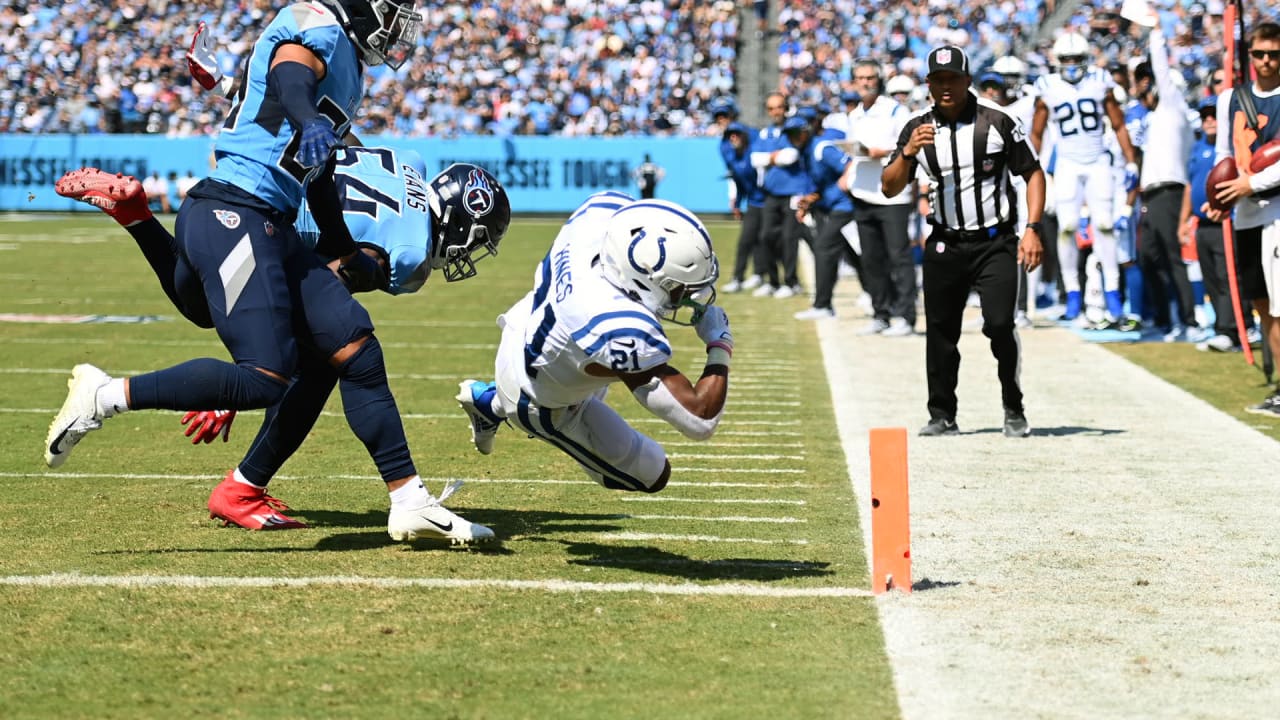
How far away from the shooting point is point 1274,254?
328 inches

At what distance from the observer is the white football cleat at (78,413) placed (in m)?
4.91

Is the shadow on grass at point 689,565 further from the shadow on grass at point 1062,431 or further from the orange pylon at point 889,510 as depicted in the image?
the shadow on grass at point 1062,431

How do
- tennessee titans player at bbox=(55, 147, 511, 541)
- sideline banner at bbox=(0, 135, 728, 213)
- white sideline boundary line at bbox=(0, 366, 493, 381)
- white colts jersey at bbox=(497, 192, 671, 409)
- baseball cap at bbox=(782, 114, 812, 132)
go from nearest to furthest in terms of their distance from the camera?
1. white colts jersey at bbox=(497, 192, 671, 409)
2. tennessee titans player at bbox=(55, 147, 511, 541)
3. white sideline boundary line at bbox=(0, 366, 493, 381)
4. baseball cap at bbox=(782, 114, 812, 132)
5. sideline banner at bbox=(0, 135, 728, 213)

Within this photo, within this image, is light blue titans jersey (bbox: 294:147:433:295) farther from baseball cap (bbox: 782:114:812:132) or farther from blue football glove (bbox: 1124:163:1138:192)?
baseball cap (bbox: 782:114:812:132)

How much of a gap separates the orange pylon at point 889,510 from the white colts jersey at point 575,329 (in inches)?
25.9

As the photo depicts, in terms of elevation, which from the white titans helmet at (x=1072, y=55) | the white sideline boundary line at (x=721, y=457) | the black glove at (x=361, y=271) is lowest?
the white sideline boundary line at (x=721, y=457)

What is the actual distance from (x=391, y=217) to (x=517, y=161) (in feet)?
92.6

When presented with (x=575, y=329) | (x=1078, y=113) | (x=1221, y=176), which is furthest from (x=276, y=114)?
(x=1078, y=113)

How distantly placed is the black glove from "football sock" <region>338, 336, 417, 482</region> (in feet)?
1.25

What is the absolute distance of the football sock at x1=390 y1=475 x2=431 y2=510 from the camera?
505 centimetres

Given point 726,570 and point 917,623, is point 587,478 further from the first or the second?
point 917,623

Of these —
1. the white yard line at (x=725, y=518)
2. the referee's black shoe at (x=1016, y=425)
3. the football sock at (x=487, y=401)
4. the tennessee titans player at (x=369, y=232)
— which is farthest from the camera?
the referee's black shoe at (x=1016, y=425)

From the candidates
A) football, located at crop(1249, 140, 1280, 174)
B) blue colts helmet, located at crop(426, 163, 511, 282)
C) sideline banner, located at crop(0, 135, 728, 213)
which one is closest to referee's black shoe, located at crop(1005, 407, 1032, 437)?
football, located at crop(1249, 140, 1280, 174)

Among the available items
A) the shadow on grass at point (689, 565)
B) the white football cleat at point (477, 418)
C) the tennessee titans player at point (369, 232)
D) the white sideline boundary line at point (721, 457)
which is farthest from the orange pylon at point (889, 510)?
the white sideline boundary line at point (721, 457)
